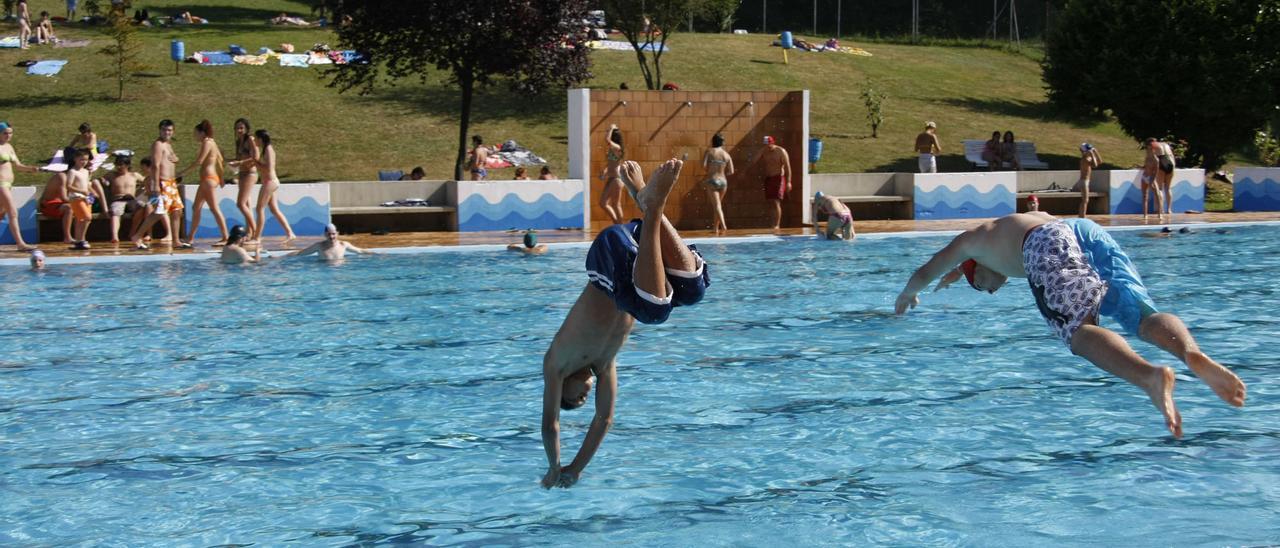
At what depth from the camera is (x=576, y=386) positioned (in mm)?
4672

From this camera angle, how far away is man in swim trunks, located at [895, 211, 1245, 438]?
15.4 ft

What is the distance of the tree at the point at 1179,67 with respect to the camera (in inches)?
1120

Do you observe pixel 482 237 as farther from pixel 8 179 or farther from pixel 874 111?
pixel 874 111

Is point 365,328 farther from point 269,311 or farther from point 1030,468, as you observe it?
point 1030,468

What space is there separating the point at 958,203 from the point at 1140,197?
3891mm

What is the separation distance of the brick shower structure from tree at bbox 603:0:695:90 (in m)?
14.2

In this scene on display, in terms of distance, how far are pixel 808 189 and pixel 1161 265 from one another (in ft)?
25.2

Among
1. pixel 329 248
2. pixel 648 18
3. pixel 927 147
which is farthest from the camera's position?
pixel 648 18

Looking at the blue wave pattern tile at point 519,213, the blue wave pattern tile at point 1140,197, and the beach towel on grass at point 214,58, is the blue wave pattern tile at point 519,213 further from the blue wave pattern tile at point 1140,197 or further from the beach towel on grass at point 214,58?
the beach towel on grass at point 214,58

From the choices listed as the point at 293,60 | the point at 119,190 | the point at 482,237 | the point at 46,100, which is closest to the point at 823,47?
the point at 293,60

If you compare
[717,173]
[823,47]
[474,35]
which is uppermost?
[823,47]

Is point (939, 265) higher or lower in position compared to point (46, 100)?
lower

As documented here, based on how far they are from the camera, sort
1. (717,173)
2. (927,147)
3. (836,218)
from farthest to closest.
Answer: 1. (927,147)
2. (717,173)
3. (836,218)

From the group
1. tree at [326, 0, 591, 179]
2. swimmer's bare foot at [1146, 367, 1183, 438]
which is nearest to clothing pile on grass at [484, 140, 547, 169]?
tree at [326, 0, 591, 179]
